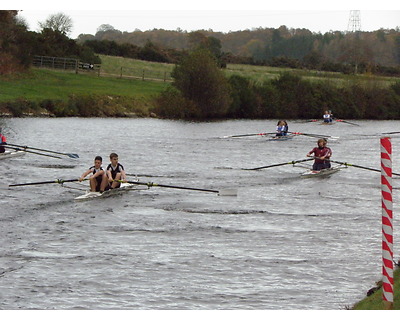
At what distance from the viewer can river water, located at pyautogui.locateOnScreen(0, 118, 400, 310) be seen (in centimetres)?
1611

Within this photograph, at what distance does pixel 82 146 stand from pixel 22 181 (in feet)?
48.3

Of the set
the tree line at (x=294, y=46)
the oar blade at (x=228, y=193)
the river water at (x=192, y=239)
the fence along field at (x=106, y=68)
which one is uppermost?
the tree line at (x=294, y=46)

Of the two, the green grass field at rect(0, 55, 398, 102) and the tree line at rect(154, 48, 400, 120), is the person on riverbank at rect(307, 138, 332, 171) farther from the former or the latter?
the tree line at rect(154, 48, 400, 120)

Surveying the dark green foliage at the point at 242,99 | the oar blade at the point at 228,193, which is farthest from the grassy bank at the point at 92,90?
the oar blade at the point at 228,193

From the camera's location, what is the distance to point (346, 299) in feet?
52.3

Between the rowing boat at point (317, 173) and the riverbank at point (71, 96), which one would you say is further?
the riverbank at point (71, 96)

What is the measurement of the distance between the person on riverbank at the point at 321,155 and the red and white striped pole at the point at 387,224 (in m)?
19.0

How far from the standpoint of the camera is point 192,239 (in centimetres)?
2100

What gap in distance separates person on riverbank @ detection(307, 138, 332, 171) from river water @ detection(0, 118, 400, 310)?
0.95 metres

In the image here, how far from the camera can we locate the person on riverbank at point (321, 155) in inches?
1281

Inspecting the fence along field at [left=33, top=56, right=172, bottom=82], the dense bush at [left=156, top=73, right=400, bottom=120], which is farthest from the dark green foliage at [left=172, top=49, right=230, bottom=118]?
the fence along field at [left=33, top=56, right=172, bottom=82]

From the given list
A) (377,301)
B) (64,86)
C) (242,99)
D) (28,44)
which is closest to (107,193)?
(377,301)

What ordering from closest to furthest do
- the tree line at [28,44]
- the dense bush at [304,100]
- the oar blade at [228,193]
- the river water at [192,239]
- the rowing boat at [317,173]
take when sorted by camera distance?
the river water at [192,239], the oar blade at [228,193], the rowing boat at [317,173], the tree line at [28,44], the dense bush at [304,100]

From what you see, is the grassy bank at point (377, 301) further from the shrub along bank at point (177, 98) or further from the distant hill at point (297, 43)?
the distant hill at point (297, 43)
